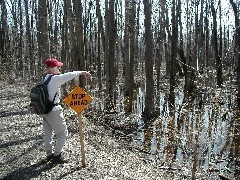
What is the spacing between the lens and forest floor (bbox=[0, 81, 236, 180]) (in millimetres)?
5719

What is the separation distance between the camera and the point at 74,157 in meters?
6.48

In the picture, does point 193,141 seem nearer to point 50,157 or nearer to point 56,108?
point 50,157

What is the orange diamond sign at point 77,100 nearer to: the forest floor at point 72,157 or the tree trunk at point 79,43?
the forest floor at point 72,157

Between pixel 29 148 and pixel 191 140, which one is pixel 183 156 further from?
pixel 29 148

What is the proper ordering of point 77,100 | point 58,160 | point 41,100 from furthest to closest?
1. point 58,160
2. point 77,100
3. point 41,100

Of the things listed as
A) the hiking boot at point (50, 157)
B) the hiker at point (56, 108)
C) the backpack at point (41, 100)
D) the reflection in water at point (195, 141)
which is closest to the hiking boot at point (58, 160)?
the hiker at point (56, 108)

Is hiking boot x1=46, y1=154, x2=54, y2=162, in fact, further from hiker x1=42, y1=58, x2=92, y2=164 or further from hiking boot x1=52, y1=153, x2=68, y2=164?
hiking boot x1=52, y1=153, x2=68, y2=164

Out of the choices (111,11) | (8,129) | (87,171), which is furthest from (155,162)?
(111,11)

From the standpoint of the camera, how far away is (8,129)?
8.84m

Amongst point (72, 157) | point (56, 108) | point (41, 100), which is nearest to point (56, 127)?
point (56, 108)

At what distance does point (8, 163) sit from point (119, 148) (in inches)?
114

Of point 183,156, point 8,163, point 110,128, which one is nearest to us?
point 8,163

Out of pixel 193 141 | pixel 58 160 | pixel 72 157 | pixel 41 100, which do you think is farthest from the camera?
pixel 193 141

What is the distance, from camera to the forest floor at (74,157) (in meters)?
5.72
